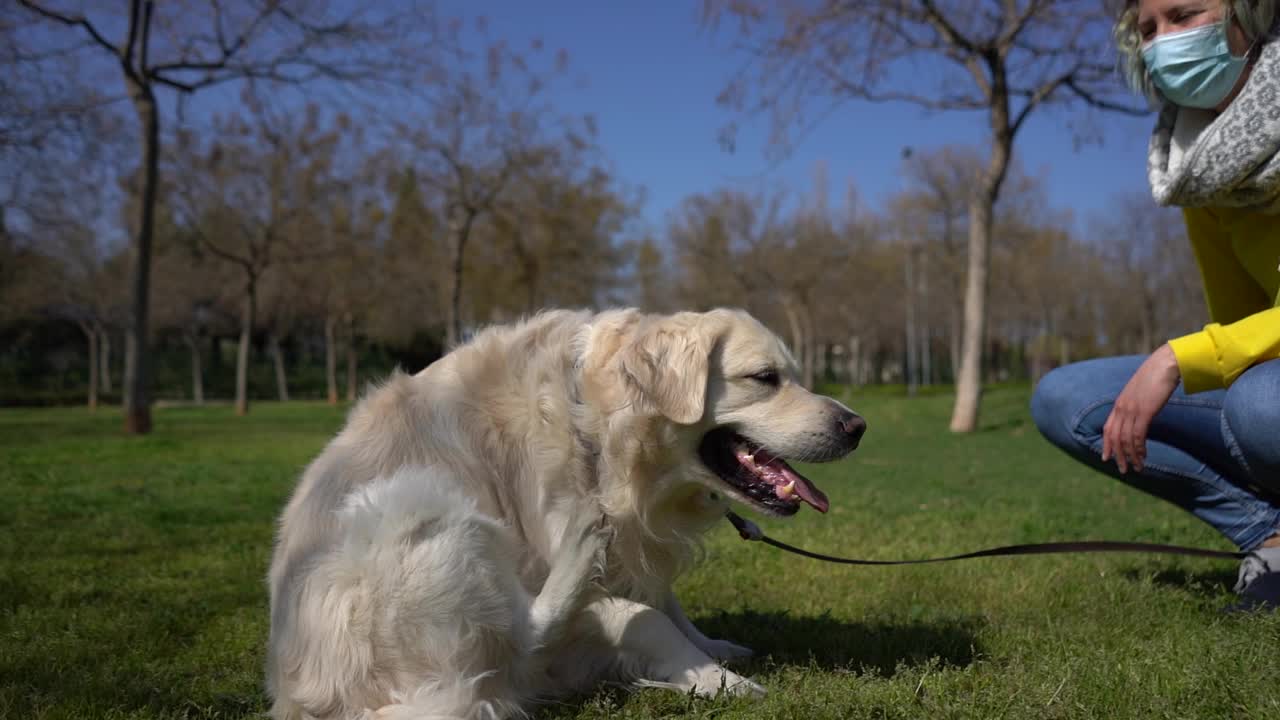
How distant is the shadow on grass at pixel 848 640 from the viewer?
328cm

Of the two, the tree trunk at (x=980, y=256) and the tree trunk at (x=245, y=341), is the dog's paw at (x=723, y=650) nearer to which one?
the tree trunk at (x=980, y=256)

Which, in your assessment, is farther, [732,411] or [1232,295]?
[1232,295]

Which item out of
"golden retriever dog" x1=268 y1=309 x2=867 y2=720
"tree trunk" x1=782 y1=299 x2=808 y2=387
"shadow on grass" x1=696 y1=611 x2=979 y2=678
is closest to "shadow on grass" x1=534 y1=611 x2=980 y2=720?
"shadow on grass" x1=696 y1=611 x2=979 y2=678

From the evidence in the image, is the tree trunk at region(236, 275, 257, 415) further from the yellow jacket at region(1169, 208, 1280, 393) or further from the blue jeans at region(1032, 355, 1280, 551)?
the yellow jacket at region(1169, 208, 1280, 393)

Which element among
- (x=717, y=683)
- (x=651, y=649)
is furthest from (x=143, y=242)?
(x=717, y=683)

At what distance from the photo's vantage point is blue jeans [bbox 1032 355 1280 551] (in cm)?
361

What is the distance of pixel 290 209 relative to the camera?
Result: 2623cm

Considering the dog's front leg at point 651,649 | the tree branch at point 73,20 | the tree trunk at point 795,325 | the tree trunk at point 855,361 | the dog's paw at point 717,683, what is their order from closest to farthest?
the dog's paw at point 717,683, the dog's front leg at point 651,649, the tree branch at point 73,20, the tree trunk at point 795,325, the tree trunk at point 855,361

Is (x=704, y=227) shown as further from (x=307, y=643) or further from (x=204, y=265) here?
(x=307, y=643)

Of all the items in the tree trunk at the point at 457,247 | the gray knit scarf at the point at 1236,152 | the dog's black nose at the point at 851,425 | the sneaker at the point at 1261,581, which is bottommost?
the sneaker at the point at 1261,581

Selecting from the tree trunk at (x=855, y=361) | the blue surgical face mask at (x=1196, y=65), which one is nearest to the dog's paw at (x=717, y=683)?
the blue surgical face mask at (x=1196, y=65)

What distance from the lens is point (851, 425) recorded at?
337cm

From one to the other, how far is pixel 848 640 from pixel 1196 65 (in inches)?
94.6

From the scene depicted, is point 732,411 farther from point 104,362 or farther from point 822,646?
point 104,362
